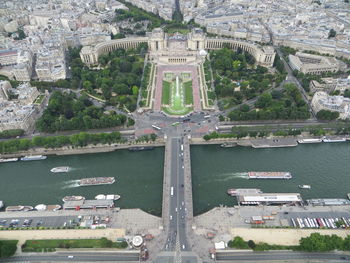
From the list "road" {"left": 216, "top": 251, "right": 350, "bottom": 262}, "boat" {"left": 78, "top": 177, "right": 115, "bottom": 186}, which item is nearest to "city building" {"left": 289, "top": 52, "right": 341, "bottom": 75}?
"road" {"left": 216, "top": 251, "right": 350, "bottom": 262}

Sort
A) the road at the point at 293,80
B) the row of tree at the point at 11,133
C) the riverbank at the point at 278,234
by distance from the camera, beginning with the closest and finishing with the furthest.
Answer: the riverbank at the point at 278,234 → the row of tree at the point at 11,133 → the road at the point at 293,80

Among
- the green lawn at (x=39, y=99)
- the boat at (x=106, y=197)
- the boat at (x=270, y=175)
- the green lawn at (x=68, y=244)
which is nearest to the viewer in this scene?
the green lawn at (x=68, y=244)

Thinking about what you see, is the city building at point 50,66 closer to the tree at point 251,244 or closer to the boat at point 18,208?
the boat at point 18,208

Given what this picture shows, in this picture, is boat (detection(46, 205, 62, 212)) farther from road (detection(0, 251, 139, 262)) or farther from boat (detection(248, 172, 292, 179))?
boat (detection(248, 172, 292, 179))

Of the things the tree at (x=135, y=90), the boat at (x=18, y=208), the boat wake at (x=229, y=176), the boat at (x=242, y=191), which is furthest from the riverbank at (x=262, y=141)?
the boat at (x=18, y=208)

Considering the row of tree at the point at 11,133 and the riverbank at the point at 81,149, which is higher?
the row of tree at the point at 11,133

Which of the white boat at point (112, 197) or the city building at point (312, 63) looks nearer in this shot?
the white boat at point (112, 197)

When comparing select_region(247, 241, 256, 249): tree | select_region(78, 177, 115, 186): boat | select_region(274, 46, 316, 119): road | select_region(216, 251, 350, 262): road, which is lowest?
select_region(216, 251, 350, 262): road

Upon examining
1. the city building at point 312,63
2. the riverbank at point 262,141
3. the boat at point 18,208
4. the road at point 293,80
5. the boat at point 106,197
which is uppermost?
the city building at point 312,63
